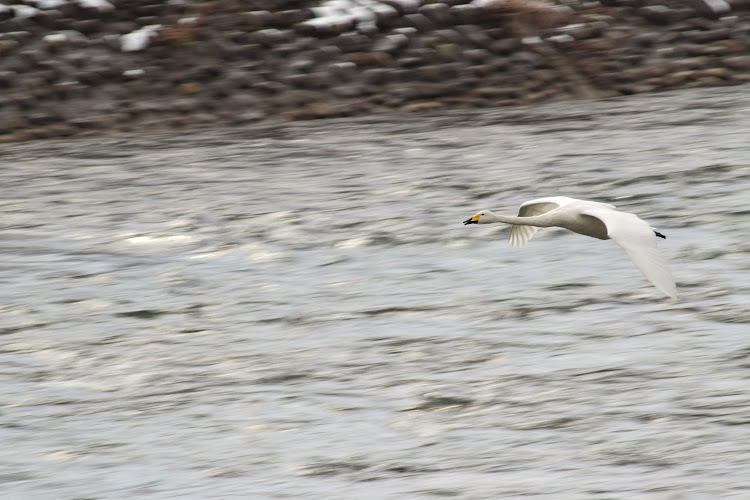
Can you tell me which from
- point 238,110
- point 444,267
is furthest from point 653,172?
point 238,110

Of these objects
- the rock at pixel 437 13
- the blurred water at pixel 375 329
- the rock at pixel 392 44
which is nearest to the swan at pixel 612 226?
the blurred water at pixel 375 329

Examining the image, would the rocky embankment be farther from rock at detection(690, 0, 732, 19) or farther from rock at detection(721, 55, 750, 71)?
rock at detection(721, 55, 750, 71)

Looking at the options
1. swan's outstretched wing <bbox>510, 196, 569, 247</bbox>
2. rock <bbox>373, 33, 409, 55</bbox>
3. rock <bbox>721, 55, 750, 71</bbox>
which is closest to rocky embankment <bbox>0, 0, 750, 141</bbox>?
rock <bbox>373, 33, 409, 55</bbox>

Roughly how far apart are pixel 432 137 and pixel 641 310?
759cm

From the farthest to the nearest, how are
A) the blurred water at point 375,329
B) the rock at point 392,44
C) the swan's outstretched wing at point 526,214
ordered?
the rock at point 392,44
the swan's outstretched wing at point 526,214
the blurred water at point 375,329

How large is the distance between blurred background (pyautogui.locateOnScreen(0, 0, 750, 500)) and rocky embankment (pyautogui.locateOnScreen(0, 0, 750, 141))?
0.11 ft

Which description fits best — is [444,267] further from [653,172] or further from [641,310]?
[653,172]

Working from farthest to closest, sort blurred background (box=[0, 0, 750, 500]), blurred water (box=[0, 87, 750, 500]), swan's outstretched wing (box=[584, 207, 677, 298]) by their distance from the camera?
1. blurred background (box=[0, 0, 750, 500])
2. blurred water (box=[0, 87, 750, 500])
3. swan's outstretched wing (box=[584, 207, 677, 298])

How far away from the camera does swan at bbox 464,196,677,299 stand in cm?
634

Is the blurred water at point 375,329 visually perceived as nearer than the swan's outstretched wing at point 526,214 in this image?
Yes

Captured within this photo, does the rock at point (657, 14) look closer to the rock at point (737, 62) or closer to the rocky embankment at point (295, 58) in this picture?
the rocky embankment at point (295, 58)

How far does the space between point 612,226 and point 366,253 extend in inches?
192

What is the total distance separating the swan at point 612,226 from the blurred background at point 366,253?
1.02 meters

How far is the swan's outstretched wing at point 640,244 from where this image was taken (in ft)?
20.6
